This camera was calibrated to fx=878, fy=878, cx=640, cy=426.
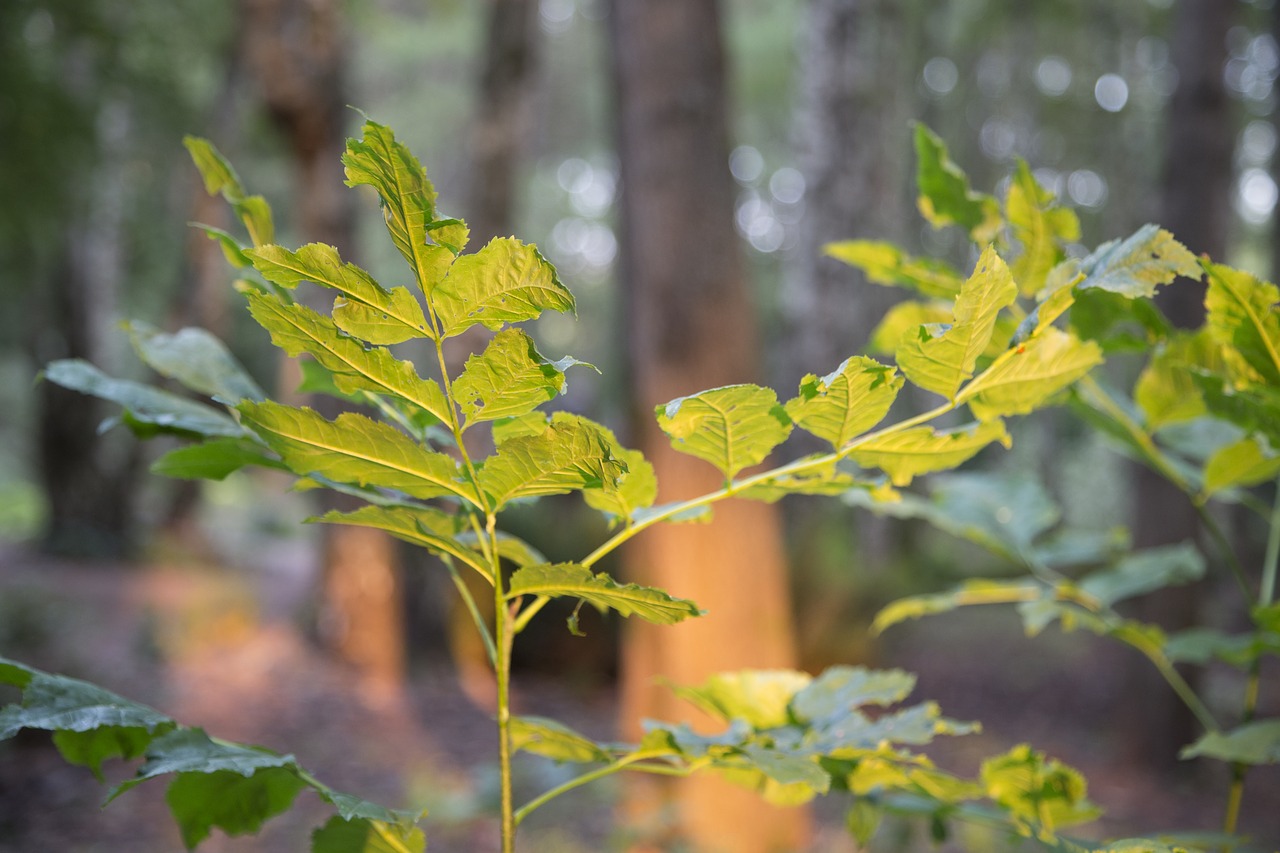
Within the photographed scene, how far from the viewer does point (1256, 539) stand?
31.6 ft

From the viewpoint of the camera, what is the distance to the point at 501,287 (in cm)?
48

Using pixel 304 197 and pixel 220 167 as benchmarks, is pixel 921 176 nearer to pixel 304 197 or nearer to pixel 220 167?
pixel 220 167

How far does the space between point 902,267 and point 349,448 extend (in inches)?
21.8

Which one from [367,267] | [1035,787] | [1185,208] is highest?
[367,267]

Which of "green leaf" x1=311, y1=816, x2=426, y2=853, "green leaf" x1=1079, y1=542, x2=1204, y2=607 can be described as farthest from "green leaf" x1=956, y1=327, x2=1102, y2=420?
"green leaf" x1=1079, y1=542, x2=1204, y2=607

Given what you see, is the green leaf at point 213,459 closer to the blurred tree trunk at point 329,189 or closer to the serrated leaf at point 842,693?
the serrated leaf at point 842,693

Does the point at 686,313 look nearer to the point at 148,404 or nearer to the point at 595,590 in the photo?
the point at 148,404

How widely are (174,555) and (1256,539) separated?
466 inches

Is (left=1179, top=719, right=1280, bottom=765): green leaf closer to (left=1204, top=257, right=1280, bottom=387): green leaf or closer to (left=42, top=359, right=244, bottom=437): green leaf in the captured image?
(left=1204, top=257, right=1280, bottom=387): green leaf

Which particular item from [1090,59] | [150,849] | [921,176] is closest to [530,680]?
[150,849]

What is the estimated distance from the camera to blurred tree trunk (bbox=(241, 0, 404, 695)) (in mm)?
5199

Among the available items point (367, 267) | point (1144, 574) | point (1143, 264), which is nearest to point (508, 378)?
point (1143, 264)

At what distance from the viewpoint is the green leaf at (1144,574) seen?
113 centimetres

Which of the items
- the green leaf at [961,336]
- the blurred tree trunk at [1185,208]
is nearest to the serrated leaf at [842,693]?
the green leaf at [961,336]
